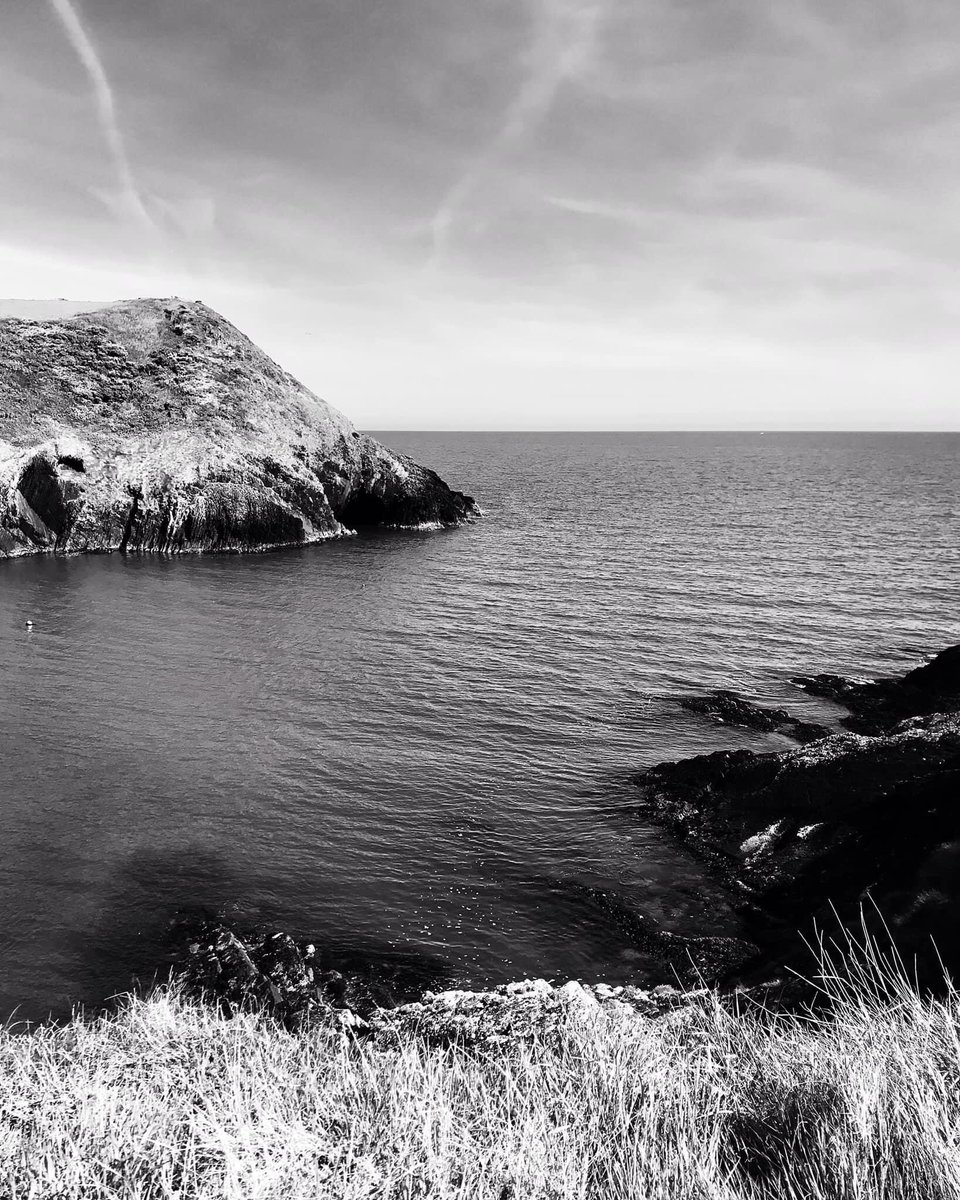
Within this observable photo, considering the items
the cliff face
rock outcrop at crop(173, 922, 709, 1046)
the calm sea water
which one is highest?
the cliff face

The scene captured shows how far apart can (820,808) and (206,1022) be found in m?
14.7

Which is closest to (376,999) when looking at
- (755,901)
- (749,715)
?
(755,901)

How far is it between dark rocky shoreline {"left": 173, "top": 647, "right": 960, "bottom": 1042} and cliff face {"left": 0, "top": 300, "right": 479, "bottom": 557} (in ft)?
158

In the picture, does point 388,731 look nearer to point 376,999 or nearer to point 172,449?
point 376,999

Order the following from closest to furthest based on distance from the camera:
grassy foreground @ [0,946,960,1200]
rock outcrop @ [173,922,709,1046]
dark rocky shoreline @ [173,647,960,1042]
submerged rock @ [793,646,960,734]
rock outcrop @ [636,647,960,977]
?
1. grassy foreground @ [0,946,960,1200]
2. rock outcrop @ [173,922,709,1046]
3. dark rocky shoreline @ [173,647,960,1042]
4. rock outcrop @ [636,647,960,977]
5. submerged rock @ [793,646,960,734]

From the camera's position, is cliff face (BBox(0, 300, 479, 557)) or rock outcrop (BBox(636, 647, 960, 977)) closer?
rock outcrop (BBox(636, 647, 960, 977))

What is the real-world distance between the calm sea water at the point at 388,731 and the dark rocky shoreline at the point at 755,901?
29.8 inches

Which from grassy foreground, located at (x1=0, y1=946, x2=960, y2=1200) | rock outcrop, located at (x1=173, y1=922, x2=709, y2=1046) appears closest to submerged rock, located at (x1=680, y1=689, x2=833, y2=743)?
rock outcrop, located at (x1=173, y1=922, x2=709, y2=1046)

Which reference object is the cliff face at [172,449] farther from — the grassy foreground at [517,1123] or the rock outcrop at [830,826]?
the grassy foreground at [517,1123]

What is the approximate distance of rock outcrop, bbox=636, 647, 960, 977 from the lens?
13867 millimetres

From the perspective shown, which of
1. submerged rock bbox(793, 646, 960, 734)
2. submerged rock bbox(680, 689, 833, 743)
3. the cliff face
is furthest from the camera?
the cliff face

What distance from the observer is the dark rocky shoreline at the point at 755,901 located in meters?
13.0

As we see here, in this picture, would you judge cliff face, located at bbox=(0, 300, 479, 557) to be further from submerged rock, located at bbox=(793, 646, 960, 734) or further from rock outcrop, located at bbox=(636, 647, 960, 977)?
rock outcrop, located at bbox=(636, 647, 960, 977)

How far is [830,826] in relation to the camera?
17.8m
